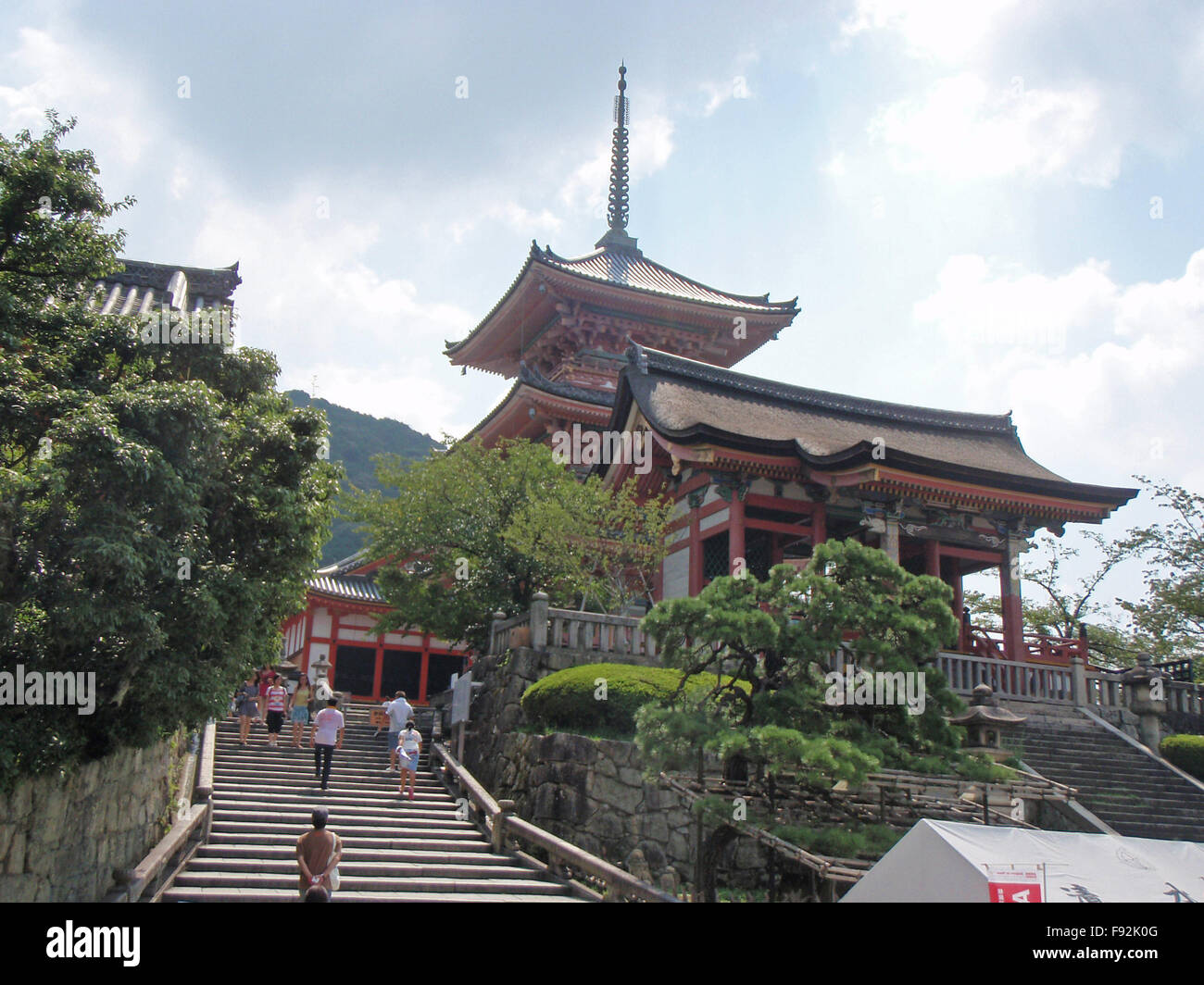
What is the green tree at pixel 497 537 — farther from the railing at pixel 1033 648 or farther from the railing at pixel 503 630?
the railing at pixel 1033 648

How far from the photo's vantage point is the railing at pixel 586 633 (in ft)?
58.8

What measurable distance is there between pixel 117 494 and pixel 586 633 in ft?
35.7

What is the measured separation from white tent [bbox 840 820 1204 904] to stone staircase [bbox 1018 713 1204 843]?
5430mm

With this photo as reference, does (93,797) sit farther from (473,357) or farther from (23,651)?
(473,357)

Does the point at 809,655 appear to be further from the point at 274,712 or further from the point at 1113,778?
the point at 274,712

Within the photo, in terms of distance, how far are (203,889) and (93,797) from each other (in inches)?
99.2

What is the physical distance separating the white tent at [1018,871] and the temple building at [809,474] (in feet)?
31.0

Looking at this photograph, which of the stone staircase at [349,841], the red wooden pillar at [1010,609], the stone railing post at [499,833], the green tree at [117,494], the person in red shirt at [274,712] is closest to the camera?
the green tree at [117,494]

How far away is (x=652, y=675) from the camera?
16.4 m

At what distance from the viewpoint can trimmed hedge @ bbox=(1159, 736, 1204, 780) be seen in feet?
54.5

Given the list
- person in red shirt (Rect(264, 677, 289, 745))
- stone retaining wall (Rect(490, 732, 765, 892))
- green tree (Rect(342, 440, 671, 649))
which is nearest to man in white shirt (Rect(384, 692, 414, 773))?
person in red shirt (Rect(264, 677, 289, 745))

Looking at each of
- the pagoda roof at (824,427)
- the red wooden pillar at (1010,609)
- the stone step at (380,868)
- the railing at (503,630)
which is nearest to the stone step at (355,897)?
the stone step at (380,868)

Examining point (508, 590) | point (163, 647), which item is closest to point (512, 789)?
point (508, 590)

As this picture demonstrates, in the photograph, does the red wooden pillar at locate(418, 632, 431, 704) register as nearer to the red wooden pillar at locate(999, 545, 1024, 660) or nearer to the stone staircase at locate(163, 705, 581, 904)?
the stone staircase at locate(163, 705, 581, 904)
